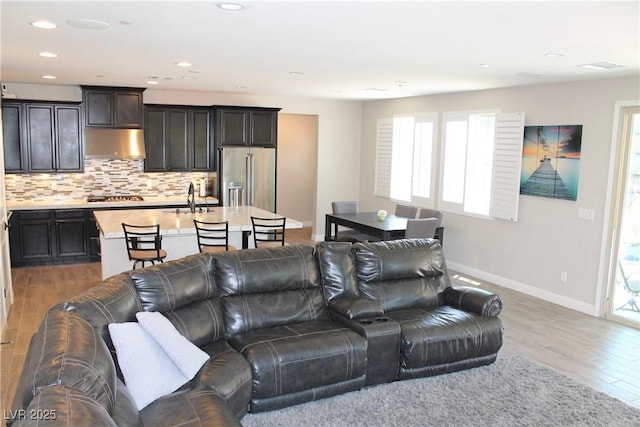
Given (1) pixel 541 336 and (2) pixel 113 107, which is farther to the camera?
Result: (2) pixel 113 107

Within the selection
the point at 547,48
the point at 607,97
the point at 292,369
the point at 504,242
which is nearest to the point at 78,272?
the point at 292,369

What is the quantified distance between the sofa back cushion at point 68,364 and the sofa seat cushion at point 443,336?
2.37m

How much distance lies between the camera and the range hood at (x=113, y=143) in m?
8.14

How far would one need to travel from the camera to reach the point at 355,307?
165 inches

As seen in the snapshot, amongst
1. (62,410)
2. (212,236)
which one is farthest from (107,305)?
(212,236)

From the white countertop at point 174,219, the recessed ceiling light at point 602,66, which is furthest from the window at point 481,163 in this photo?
the white countertop at point 174,219

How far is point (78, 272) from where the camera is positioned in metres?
7.52

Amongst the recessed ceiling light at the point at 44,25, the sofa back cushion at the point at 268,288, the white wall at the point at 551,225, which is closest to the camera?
the recessed ceiling light at the point at 44,25

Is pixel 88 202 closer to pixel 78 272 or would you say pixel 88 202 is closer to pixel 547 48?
pixel 78 272

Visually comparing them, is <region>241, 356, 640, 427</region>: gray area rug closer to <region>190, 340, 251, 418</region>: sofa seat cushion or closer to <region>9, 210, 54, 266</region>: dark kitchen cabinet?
<region>190, 340, 251, 418</region>: sofa seat cushion

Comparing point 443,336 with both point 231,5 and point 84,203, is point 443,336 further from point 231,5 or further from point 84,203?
point 84,203

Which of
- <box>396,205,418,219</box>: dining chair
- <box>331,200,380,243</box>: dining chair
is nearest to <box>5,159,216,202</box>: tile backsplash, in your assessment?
<box>331,200,380,243</box>: dining chair

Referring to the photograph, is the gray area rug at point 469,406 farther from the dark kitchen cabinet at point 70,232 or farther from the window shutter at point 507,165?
the dark kitchen cabinet at point 70,232

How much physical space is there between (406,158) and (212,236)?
442cm
